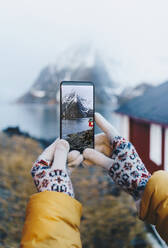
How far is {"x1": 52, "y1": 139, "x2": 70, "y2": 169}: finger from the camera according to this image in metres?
0.37

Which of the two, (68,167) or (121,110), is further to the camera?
(121,110)

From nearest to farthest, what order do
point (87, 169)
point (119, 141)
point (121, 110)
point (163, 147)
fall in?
point (119, 141) → point (163, 147) → point (121, 110) → point (87, 169)

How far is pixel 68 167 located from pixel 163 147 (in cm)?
48

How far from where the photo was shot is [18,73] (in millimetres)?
999

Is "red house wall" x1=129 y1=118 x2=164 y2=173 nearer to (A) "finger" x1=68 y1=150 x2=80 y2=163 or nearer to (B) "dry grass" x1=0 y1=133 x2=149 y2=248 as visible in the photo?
(B) "dry grass" x1=0 y1=133 x2=149 y2=248

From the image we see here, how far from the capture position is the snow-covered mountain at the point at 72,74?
3.14 feet

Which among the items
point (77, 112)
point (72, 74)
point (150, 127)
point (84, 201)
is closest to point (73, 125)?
point (77, 112)

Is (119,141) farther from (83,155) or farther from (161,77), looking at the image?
(161,77)

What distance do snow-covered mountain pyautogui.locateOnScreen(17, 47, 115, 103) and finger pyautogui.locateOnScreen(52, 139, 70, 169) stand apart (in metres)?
0.55

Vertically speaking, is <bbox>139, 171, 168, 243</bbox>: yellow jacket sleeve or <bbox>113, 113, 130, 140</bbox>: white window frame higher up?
<bbox>113, 113, 130, 140</bbox>: white window frame

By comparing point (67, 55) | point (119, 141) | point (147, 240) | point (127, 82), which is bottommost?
point (147, 240)

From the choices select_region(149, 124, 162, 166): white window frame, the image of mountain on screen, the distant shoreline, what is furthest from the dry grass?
the image of mountain on screen

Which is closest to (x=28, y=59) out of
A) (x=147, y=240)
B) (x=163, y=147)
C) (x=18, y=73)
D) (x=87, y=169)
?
(x=18, y=73)

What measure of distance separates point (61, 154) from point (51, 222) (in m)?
0.12
